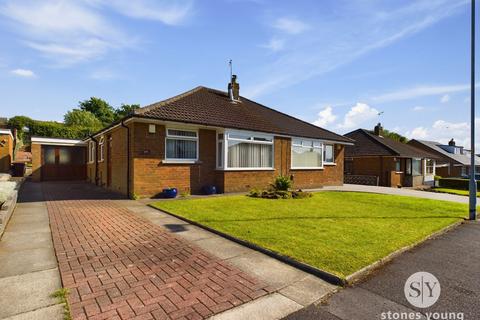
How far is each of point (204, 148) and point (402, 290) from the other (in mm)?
10533

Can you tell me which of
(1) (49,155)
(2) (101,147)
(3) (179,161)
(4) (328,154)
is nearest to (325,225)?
(3) (179,161)

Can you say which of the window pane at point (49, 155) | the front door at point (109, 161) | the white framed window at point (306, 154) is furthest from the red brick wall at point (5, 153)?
the white framed window at point (306, 154)

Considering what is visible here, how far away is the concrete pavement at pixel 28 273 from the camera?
124 inches

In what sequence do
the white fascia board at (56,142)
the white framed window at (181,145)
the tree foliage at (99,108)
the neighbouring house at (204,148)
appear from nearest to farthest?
the neighbouring house at (204,148) → the white framed window at (181,145) → the white fascia board at (56,142) → the tree foliage at (99,108)

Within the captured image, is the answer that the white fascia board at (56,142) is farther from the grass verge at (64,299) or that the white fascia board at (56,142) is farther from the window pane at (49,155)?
the grass verge at (64,299)

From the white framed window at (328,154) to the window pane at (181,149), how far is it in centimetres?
1015

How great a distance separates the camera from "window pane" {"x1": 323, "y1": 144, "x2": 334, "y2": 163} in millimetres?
19359

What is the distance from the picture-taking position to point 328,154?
19.6 metres

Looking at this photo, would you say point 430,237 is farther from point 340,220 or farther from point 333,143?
point 333,143

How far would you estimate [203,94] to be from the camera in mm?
16375

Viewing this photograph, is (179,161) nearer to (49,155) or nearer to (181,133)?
(181,133)

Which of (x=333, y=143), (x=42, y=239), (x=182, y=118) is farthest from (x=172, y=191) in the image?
(x=333, y=143)

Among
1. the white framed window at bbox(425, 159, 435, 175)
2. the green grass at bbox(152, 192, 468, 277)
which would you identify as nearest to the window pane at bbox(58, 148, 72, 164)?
the green grass at bbox(152, 192, 468, 277)

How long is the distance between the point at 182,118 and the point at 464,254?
34.1 feet
